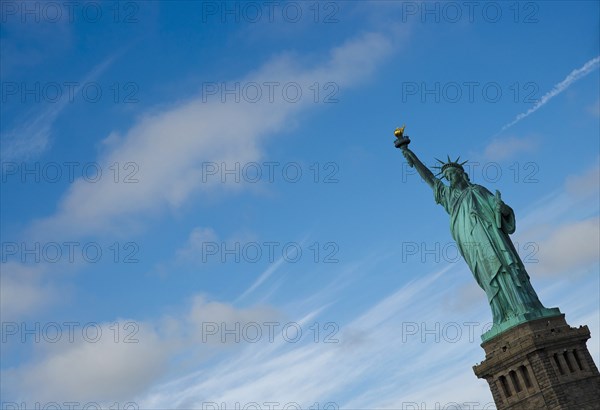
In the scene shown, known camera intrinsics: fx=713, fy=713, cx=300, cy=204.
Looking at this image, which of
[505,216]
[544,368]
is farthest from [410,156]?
[544,368]

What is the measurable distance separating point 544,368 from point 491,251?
7121mm

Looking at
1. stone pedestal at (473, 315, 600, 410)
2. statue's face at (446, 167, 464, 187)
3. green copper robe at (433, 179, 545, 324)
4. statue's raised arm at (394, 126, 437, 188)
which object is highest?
statue's raised arm at (394, 126, 437, 188)

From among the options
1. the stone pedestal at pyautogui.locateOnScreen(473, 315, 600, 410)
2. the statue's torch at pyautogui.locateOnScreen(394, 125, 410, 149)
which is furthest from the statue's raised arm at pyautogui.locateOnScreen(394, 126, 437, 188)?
the stone pedestal at pyautogui.locateOnScreen(473, 315, 600, 410)

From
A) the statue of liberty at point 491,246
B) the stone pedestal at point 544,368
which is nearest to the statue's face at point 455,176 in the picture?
the statue of liberty at point 491,246

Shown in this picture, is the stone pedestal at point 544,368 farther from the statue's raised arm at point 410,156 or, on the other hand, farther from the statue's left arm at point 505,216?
the statue's raised arm at point 410,156

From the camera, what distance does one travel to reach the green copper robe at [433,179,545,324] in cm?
4034

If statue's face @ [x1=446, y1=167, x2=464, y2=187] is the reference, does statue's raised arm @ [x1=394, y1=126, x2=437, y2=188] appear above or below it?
above

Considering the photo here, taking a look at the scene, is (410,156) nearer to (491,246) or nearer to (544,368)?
(491,246)

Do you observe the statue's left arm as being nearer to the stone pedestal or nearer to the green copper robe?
the green copper robe

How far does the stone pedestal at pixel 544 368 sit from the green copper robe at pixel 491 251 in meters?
1.40

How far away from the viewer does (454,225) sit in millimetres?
44188

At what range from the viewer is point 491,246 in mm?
41406

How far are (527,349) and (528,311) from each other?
2203 millimetres

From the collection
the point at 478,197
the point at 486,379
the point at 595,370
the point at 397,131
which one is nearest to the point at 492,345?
the point at 486,379
